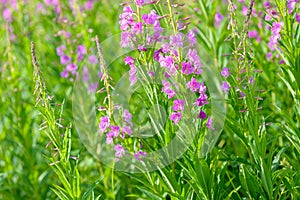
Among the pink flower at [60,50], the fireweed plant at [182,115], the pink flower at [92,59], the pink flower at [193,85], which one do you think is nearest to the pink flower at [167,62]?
the fireweed plant at [182,115]

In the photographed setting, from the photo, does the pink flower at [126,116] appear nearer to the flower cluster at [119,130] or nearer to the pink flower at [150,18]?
→ the flower cluster at [119,130]

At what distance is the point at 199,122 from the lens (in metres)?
3.00

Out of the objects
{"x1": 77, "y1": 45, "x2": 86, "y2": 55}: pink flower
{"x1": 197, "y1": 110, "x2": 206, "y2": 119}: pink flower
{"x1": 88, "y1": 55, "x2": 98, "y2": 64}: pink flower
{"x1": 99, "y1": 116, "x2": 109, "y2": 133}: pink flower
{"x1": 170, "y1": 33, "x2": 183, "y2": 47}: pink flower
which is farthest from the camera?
{"x1": 77, "y1": 45, "x2": 86, "y2": 55}: pink flower

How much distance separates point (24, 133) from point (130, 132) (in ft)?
5.86

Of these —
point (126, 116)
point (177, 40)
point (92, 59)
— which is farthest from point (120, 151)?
point (92, 59)

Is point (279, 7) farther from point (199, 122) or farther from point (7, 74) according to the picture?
point (7, 74)

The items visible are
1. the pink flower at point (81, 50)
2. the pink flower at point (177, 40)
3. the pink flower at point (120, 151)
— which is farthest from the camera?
the pink flower at point (81, 50)

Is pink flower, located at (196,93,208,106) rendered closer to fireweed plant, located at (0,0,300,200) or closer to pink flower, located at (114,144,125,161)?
fireweed plant, located at (0,0,300,200)

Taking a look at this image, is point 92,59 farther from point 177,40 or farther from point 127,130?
point 177,40

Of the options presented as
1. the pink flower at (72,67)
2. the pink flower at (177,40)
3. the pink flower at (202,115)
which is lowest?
the pink flower at (202,115)

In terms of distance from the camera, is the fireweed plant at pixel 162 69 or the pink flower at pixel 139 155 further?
the pink flower at pixel 139 155

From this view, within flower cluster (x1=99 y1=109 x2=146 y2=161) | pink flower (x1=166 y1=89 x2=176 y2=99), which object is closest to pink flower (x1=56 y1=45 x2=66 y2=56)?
flower cluster (x1=99 y1=109 x2=146 y2=161)

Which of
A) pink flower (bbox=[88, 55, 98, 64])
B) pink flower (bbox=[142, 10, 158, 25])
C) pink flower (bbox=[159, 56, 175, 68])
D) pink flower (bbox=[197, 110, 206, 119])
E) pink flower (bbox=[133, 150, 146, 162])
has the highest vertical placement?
pink flower (bbox=[142, 10, 158, 25])

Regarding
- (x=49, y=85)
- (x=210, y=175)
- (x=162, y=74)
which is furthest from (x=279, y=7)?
(x=49, y=85)
